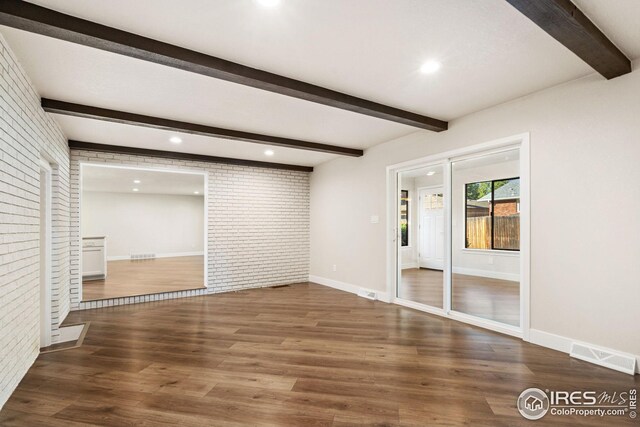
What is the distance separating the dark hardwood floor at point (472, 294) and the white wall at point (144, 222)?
877 cm

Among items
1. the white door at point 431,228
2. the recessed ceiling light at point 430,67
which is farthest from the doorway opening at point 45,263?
the white door at point 431,228

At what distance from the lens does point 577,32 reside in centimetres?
198

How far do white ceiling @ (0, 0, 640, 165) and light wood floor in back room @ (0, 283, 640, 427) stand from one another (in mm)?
2574

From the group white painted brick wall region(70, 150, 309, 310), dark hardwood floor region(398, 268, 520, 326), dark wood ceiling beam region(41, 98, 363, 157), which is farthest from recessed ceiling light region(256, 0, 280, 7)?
white painted brick wall region(70, 150, 309, 310)

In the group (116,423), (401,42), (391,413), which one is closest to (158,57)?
(401,42)

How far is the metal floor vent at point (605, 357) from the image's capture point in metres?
2.55

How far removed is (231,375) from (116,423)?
0.85 meters

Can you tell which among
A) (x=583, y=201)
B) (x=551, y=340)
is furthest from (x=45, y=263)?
(x=583, y=201)

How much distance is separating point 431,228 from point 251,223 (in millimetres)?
3767

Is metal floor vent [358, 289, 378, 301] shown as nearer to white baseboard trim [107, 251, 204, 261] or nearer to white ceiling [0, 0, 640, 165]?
white ceiling [0, 0, 640, 165]

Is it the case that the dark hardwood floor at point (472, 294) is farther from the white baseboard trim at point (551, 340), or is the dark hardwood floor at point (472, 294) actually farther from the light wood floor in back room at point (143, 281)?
the light wood floor in back room at point (143, 281)

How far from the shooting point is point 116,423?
6.51 feet

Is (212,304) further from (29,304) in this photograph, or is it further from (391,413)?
(391,413)

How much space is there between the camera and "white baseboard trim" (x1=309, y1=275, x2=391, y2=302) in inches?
201
